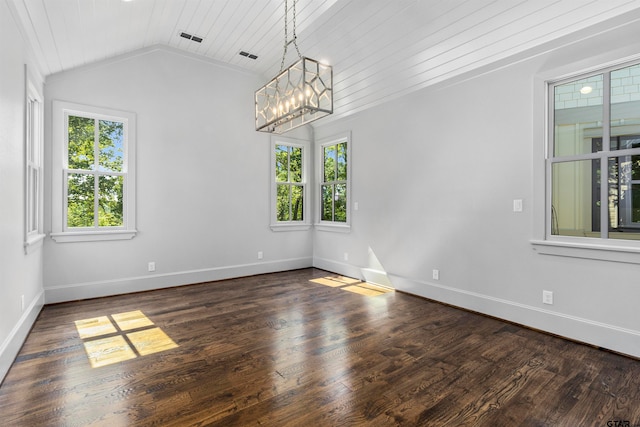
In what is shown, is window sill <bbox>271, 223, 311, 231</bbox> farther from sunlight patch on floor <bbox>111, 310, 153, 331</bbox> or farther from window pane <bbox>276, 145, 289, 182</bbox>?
sunlight patch on floor <bbox>111, 310, 153, 331</bbox>

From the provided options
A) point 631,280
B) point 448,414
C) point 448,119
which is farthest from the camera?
point 448,119

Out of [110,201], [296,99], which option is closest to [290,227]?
[110,201]

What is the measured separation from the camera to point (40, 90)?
3.52m

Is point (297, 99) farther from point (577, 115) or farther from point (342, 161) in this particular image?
point (342, 161)

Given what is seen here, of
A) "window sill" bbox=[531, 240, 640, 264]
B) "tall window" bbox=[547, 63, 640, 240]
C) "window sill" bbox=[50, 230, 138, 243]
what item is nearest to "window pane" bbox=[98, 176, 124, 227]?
"window sill" bbox=[50, 230, 138, 243]

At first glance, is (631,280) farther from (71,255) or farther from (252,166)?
(71,255)

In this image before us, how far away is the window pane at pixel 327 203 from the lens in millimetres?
5790

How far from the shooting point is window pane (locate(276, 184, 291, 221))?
5730 mm

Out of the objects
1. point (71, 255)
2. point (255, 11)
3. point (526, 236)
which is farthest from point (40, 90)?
point (526, 236)

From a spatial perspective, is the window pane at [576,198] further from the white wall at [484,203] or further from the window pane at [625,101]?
the window pane at [625,101]

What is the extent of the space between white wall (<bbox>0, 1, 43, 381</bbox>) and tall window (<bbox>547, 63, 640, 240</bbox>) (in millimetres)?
4417

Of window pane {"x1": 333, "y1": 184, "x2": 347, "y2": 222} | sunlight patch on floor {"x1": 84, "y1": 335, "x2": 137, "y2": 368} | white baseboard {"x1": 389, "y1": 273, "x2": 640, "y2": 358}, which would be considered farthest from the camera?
window pane {"x1": 333, "y1": 184, "x2": 347, "y2": 222}

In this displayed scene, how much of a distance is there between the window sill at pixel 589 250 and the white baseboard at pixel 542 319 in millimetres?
550

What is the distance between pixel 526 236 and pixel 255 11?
12.0 ft
